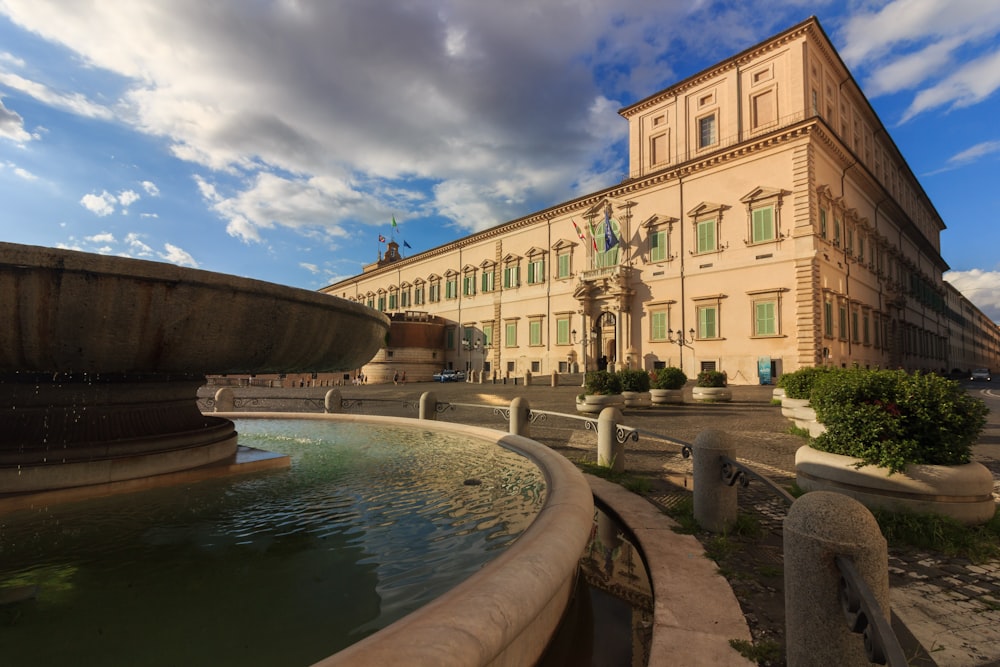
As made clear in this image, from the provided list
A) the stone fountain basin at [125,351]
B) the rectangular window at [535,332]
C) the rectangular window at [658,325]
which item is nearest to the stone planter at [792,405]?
the stone fountain basin at [125,351]

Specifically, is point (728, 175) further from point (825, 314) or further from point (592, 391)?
point (592, 391)

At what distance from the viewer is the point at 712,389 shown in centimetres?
1698

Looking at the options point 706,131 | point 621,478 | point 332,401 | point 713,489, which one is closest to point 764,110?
point 706,131

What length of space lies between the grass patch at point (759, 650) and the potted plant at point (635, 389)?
13.0 metres

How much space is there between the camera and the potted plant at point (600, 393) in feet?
A: 45.8

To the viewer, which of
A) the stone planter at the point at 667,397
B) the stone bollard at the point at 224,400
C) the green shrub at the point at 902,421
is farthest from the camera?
the stone planter at the point at 667,397

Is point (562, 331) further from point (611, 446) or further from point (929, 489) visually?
point (929, 489)

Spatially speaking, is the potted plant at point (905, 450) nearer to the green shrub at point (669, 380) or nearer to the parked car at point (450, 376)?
the green shrub at point (669, 380)

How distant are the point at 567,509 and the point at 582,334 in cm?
2982

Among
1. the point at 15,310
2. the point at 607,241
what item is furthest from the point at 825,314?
the point at 15,310

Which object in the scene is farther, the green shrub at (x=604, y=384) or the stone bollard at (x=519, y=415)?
the green shrub at (x=604, y=384)

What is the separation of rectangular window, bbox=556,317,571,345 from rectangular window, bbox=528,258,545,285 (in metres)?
4.04

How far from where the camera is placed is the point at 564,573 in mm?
1965

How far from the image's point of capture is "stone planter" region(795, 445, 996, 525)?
3740mm
